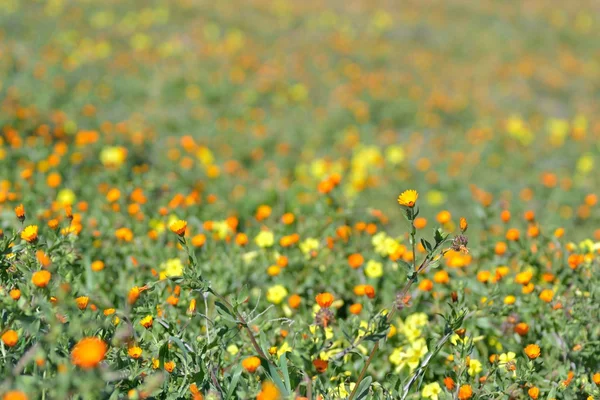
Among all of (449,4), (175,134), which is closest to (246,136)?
(175,134)

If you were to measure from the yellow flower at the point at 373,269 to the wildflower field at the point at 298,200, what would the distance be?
0.01m

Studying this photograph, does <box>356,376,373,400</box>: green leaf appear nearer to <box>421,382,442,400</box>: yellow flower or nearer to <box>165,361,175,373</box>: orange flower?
<box>421,382,442,400</box>: yellow flower

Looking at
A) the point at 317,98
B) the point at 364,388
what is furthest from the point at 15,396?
the point at 317,98

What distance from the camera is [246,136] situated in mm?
6184

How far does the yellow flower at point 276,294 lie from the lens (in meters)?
2.64

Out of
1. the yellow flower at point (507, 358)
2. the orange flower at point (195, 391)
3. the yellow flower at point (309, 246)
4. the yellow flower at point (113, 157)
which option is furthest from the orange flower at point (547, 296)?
the yellow flower at point (113, 157)

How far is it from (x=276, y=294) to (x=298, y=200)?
6.41 feet

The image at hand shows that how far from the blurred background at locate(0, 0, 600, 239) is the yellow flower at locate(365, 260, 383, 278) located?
0.62 metres

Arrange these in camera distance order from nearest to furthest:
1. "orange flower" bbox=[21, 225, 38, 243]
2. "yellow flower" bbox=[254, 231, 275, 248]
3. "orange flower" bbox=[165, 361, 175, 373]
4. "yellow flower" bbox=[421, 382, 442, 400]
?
"orange flower" bbox=[165, 361, 175, 373], "orange flower" bbox=[21, 225, 38, 243], "yellow flower" bbox=[421, 382, 442, 400], "yellow flower" bbox=[254, 231, 275, 248]

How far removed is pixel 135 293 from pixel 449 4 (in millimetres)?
12492

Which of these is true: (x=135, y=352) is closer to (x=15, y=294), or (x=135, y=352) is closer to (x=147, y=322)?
(x=147, y=322)

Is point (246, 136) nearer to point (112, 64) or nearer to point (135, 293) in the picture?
point (112, 64)

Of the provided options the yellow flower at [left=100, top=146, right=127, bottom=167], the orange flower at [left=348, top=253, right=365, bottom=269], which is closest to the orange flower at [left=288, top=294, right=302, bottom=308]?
the orange flower at [left=348, top=253, right=365, bottom=269]

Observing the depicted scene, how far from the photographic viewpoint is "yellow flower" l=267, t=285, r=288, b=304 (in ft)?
8.67
